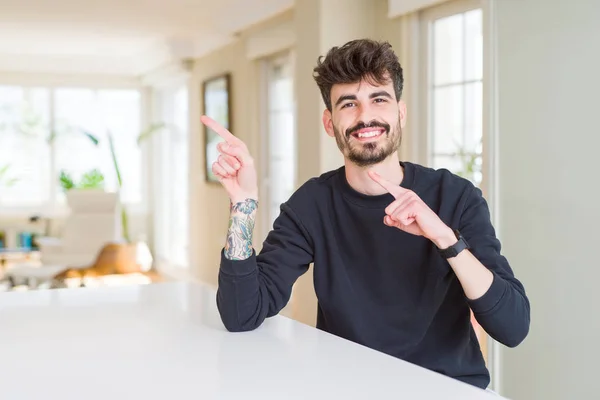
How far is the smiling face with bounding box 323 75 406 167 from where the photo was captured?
1.78 meters

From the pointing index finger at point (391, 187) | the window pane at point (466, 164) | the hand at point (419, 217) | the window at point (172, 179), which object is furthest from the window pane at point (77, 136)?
the hand at point (419, 217)

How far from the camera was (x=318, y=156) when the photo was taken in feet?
13.9

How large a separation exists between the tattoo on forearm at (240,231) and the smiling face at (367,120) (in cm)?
30

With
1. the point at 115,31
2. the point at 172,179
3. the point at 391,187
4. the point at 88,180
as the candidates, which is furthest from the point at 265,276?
the point at 88,180

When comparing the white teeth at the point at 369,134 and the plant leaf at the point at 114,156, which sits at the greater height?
the plant leaf at the point at 114,156

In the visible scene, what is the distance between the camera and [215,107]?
7.04 m

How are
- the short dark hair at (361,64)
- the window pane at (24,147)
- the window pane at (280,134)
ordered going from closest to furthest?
the short dark hair at (361,64)
the window pane at (280,134)
the window pane at (24,147)

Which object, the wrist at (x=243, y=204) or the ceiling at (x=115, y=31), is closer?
the wrist at (x=243, y=204)

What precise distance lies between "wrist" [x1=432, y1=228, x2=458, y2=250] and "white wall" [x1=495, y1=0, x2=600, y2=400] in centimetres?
141

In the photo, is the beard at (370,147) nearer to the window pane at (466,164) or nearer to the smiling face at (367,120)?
the smiling face at (367,120)

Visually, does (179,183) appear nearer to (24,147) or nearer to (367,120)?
(24,147)

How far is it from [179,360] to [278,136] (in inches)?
189

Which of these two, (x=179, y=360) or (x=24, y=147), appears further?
(x=24, y=147)

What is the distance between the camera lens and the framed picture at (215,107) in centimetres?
670
